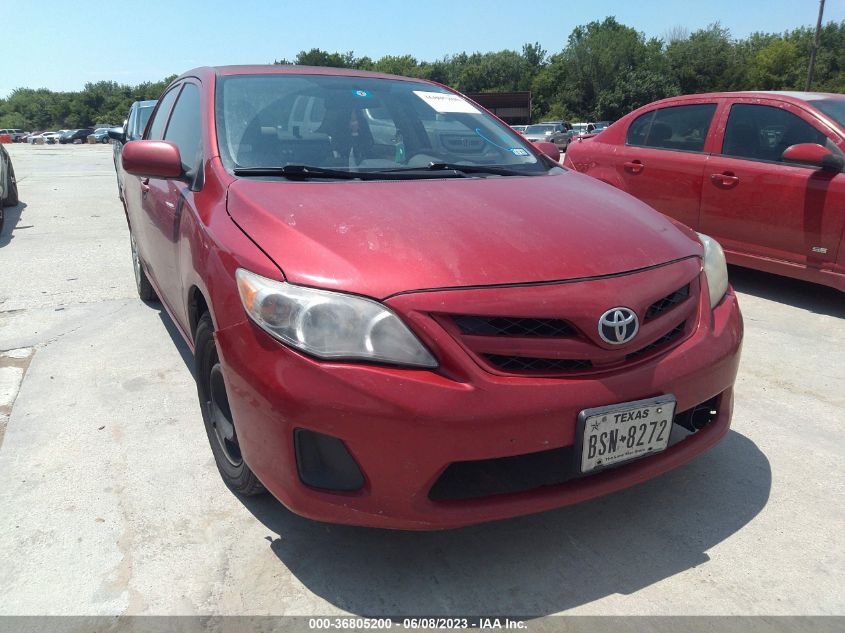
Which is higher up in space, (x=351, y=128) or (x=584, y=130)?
(x=351, y=128)

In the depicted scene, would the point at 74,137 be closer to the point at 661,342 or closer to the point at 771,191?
the point at 771,191

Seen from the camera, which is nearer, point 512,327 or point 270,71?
point 512,327

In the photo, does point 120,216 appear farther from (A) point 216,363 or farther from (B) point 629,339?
(B) point 629,339

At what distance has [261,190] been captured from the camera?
92.9 inches

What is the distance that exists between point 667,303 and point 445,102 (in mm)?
1770

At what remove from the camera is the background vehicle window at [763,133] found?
15.5 ft

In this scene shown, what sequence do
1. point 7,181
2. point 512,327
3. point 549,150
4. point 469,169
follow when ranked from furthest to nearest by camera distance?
1. point 7,181
2. point 549,150
3. point 469,169
4. point 512,327

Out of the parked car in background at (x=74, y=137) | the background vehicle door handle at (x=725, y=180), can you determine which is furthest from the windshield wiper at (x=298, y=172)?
the parked car in background at (x=74, y=137)

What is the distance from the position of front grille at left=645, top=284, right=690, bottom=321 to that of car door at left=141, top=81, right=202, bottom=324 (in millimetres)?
1799

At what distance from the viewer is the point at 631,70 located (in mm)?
73500

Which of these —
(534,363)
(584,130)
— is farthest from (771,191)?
(584,130)

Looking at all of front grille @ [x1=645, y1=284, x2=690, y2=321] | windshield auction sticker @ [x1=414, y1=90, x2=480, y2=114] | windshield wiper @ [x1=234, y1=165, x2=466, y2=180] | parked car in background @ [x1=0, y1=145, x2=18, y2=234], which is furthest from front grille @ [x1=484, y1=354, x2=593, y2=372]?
parked car in background @ [x1=0, y1=145, x2=18, y2=234]

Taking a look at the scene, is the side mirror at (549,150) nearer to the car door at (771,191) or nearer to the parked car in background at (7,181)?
the car door at (771,191)

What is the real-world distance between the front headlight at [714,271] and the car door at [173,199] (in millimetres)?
2001
